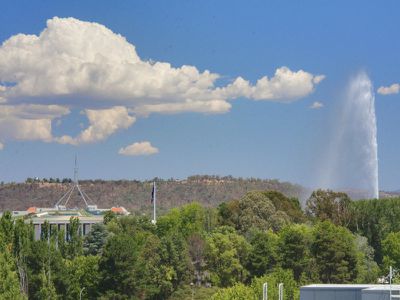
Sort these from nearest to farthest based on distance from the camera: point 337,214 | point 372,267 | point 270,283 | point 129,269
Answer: point 270,283 < point 129,269 < point 372,267 < point 337,214

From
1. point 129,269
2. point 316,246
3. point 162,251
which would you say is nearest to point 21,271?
point 129,269

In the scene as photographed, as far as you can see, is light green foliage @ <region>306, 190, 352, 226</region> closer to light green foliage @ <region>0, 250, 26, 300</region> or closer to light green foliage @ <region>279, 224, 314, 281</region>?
light green foliage @ <region>279, 224, 314, 281</region>

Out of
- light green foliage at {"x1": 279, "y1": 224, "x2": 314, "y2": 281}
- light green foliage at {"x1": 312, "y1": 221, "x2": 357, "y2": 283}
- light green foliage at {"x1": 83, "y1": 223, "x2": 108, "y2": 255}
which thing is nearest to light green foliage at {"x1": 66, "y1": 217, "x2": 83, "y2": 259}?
light green foliage at {"x1": 83, "y1": 223, "x2": 108, "y2": 255}

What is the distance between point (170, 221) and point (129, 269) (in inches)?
1922

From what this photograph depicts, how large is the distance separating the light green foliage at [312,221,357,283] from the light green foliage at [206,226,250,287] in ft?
26.5

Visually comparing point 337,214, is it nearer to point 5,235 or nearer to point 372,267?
point 372,267

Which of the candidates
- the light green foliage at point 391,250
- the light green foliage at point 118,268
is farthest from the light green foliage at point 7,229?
the light green foliage at point 391,250

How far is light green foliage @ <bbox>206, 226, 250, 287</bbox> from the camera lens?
101 meters

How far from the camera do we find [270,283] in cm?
8494

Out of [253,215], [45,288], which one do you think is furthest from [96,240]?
[45,288]

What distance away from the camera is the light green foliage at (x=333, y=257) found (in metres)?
99.7

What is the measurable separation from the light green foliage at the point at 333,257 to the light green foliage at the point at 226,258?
317 inches

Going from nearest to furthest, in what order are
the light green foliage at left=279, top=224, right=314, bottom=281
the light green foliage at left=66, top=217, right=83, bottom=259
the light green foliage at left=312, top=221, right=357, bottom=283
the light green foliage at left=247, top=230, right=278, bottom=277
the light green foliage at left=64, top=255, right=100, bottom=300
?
the light green foliage at left=64, top=255, right=100, bottom=300 → the light green foliage at left=279, top=224, right=314, bottom=281 → the light green foliage at left=247, top=230, right=278, bottom=277 → the light green foliage at left=312, top=221, right=357, bottom=283 → the light green foliage at left=66, top=217, right=83, bottom=259

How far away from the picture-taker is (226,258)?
102062 mm
